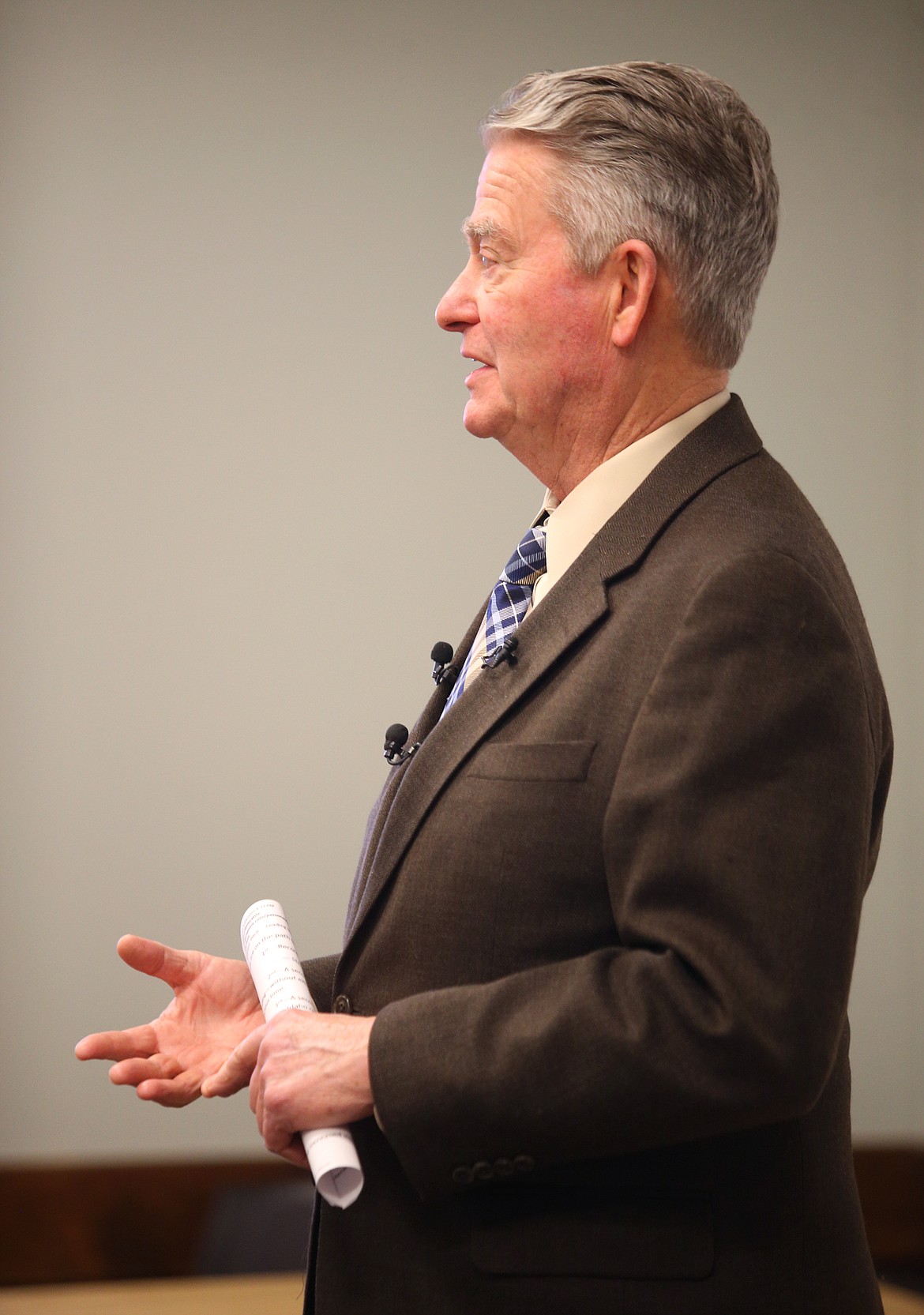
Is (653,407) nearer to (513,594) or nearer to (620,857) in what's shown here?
(513,594)

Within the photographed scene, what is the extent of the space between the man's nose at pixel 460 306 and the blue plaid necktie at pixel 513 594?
24cm

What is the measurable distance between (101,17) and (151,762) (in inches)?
72.2

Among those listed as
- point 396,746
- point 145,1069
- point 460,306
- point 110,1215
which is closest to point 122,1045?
point 145,1069

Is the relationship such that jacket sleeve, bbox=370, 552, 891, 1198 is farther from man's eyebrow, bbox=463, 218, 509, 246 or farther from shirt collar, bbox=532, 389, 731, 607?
man's eyebrow, bbox=463, 218, 509, 246

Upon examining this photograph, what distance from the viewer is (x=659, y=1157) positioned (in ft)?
3.44

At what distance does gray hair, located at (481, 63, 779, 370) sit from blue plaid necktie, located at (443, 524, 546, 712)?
0.89ft

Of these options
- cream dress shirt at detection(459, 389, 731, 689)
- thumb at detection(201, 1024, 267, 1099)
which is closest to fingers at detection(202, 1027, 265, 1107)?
thumb at detection(201, 1024, 267, 1099)

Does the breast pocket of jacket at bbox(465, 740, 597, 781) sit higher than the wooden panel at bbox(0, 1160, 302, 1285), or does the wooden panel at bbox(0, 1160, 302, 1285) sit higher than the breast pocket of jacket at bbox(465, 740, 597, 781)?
the breast pocket of jacket at bbox(465, 740, 597, 781)

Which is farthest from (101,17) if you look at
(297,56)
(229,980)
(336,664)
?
(229,980)

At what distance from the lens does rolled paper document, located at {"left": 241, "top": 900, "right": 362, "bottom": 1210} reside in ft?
3.28

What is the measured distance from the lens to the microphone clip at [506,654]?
3.94 ft

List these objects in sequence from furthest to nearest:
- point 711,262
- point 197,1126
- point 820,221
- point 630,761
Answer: point 820,221, point 197,1126, point 711,262, point 630,761

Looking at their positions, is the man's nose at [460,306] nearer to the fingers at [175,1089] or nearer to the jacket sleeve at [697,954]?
the jacket sleeve at [697,954]

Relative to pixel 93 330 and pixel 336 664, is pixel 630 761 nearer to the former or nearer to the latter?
pixel 336 664
